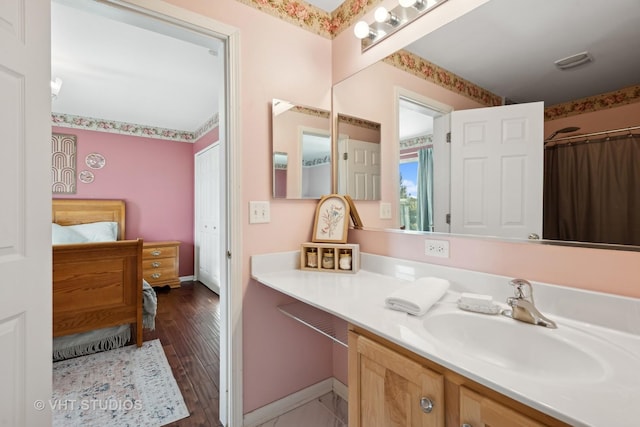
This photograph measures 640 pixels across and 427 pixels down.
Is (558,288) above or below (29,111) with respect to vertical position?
below

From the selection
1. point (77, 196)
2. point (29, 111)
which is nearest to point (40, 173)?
point (29, 111)

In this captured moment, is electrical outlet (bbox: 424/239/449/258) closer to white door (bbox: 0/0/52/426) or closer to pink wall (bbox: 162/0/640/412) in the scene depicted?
pink wall (bbox: 162/0/640/412)

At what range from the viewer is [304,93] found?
5.71 feet

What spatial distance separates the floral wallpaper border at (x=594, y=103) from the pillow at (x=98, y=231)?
452 cm

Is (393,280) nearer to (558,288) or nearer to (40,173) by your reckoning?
(558,288)

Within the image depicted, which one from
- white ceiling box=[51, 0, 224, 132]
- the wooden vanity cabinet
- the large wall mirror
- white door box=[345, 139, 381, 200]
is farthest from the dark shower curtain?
white ceiling box=[51, 0, 224, 132]

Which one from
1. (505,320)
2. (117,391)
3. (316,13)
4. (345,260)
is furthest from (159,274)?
(505,320)

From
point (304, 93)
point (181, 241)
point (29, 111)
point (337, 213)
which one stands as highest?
point (304, 93)

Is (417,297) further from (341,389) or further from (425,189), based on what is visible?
(341,389)

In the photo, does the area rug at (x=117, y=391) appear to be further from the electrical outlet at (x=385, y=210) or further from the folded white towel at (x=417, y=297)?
the electrical outlet at (x=385, y=210)

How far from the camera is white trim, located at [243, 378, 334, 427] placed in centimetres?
156

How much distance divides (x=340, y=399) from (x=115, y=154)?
4.33 m

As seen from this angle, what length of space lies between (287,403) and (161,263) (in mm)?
3227

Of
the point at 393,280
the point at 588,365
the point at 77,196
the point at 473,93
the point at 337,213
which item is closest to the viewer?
the point at 588,365
